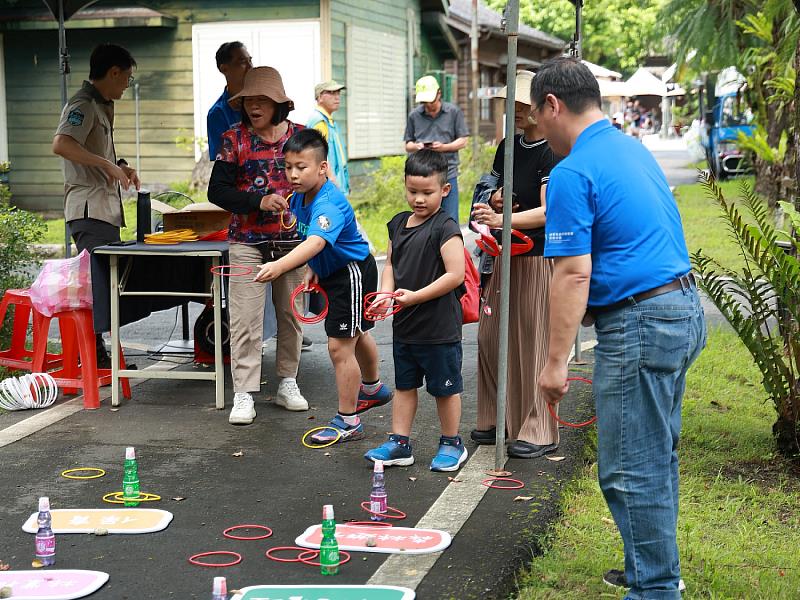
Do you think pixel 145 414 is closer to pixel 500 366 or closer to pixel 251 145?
pixel 251 145

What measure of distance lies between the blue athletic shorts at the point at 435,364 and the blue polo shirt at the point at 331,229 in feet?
2.38

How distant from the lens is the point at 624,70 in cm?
6341

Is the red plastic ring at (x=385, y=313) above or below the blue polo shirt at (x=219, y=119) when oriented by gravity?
below

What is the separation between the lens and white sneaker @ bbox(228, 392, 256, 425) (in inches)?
251

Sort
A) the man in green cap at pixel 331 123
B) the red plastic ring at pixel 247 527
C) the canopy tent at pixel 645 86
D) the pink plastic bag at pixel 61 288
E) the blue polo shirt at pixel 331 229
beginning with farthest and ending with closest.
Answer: the canopy tent at pixel 645 86 < the man in green cap at pixel 331 123 < the pink plastic bag at pixel 61 288 < the blue polo shirt at pixel 331 229 < the red plastic ring at pixel 247 527

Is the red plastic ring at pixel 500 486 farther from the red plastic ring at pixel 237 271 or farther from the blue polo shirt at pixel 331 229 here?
the red plastic ring at pixel 237 271

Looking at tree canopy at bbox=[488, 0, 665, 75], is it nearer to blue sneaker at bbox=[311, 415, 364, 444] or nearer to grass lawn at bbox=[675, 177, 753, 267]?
grass lawn at bbox=[675, 177, 753, 267]

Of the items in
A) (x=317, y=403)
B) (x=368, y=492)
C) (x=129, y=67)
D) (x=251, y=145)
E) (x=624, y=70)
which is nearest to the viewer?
(x=368, y=492)

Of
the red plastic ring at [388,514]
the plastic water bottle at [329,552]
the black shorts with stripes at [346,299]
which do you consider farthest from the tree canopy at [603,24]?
the plastic water bottle at [329,552]

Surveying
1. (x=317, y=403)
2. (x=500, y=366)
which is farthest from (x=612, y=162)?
(x=317, y=403)

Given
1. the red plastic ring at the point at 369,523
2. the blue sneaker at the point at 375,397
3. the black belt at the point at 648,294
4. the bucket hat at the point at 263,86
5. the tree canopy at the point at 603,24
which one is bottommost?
the red plastic ring at the point at 369,523

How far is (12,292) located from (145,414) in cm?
142

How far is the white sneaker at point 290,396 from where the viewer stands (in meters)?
6.71

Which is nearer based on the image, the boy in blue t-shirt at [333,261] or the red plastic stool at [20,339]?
A: the boy in blue t-shirt at [333,261]
